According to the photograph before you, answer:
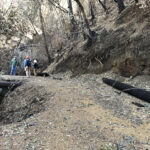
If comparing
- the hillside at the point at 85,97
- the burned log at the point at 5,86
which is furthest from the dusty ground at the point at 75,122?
the burned log at the point at 5,86

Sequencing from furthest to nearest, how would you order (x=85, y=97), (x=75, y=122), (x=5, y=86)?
(x=5, y=86) < (x=85, y=97) < (x=75, y=122)

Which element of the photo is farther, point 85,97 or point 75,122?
point 85,97

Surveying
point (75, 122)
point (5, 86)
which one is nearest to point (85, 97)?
point (75, 122)

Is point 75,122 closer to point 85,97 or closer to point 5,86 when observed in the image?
point 85,97

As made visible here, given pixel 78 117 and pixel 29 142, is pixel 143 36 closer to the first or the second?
pixel 78 117

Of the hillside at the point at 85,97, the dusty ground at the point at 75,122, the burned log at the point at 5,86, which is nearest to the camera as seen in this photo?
the dusty ground at the point at 75,122

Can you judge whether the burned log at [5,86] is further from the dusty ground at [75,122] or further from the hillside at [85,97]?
the dusty ground at [75,122]

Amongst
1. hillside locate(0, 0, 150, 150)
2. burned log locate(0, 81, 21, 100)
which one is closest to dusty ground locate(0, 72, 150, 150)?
hillside locate(0, 0, 150, 150)

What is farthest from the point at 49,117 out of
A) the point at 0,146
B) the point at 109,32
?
the point at 109,32

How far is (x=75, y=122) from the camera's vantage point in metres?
5.10

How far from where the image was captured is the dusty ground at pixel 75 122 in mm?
4070

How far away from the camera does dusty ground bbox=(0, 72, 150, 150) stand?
4070 millimetres

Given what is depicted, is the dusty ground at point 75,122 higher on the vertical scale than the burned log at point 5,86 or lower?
lower

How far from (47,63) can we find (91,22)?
6921mm
